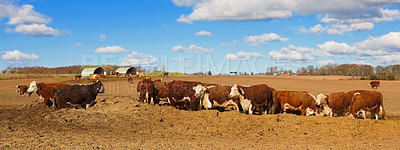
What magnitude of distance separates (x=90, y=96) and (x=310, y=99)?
1080cm

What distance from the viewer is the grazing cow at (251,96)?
1399 centimetres

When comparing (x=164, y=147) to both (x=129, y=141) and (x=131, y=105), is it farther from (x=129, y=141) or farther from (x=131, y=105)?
(x=131, y=105)

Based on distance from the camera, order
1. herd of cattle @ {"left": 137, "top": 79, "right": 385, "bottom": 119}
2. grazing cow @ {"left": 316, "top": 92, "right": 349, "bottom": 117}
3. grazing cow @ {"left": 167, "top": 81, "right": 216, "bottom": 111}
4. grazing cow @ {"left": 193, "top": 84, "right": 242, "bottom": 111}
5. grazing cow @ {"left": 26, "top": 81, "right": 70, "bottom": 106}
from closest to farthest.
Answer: herd of cattle @ {"left": 137, "top": 79, "right": 385, "bottom": 119} → grazing cow @ {"left": 193, "top": 84, "right": 242, "bottom": 111} → grazing cow @ {"left": 316, "top": 92, "right": 349, "bottom": 117} → grazing cow @ {"left": 167, "top": 81, "right": 216, "bottom": 111} → grazing cow @ {"left": 26, "top": 81, "right": 70, "bottom": 106}

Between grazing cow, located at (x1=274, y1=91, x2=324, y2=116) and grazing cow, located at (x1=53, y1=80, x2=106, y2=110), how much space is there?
9174 millimetres

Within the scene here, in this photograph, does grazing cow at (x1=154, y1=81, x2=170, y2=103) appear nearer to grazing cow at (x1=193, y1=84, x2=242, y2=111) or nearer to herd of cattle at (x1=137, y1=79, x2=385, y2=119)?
herd of cattle at (x1=137, y1=79, x2=385, y2=119)

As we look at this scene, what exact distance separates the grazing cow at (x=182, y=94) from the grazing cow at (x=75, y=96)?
3965 mm

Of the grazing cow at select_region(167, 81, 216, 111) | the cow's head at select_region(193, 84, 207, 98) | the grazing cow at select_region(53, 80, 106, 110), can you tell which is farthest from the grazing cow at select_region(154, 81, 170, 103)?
the grazing cow at select_region(53, 80, 106, 110)

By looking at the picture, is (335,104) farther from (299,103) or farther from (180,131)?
(180,131)

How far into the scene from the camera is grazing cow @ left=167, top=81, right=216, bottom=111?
15.2 metres

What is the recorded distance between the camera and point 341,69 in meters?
102

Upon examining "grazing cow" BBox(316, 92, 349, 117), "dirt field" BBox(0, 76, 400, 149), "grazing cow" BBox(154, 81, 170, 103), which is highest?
"grazing cow" BBox(154, 81, 170, 103)

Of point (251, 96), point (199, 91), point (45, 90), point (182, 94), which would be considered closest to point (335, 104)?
point (251, 96)

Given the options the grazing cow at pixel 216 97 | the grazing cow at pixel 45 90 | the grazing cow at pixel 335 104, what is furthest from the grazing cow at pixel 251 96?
the grazing cow at pixel 45 90

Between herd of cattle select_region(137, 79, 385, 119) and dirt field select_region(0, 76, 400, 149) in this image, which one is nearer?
dirt field select_region(0, 76, 400, 149)
